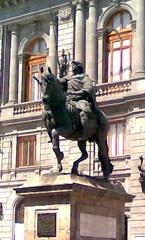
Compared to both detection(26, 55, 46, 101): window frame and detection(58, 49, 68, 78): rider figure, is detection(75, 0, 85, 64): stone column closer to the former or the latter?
detection(58, 49, 68, 78): rider figure

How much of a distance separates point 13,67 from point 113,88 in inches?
323

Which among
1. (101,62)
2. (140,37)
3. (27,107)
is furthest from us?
(27,107)

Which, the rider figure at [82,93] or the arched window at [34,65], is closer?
the rider figure at [82,93]

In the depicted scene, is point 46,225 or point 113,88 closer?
point 46,225

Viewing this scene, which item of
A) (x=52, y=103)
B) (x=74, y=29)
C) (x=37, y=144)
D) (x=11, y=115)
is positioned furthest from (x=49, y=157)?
(x=52, y=103)

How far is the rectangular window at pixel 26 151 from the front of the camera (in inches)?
1561

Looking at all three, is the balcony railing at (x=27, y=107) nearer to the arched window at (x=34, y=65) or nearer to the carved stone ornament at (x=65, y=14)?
the arched window at (x=34, y=65)

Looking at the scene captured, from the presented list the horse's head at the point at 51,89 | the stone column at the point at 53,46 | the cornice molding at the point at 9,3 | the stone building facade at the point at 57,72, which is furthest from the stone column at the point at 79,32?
the horse's head at the point at 51,89

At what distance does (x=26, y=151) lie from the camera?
40.0m

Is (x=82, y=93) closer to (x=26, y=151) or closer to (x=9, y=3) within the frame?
(x=26, y=151)

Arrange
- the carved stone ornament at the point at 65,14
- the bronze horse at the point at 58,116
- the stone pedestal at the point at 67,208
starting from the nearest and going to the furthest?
the stone pedestal at the point at 67,208
the bronze horse at the point at 58,116
the carved stone ornament at the point at 65,14

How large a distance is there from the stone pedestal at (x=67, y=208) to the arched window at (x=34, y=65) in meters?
24.0

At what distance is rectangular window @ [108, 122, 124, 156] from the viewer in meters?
35.6

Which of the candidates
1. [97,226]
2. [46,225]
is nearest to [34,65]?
Result: [97,226]
